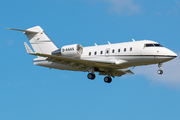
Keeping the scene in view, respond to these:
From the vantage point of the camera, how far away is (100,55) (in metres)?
26.2

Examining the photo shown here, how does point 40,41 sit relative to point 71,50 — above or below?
above

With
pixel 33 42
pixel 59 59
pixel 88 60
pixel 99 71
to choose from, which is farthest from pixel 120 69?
pixel 33 42

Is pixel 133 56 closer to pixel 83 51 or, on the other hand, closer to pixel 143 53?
pixel 143 53

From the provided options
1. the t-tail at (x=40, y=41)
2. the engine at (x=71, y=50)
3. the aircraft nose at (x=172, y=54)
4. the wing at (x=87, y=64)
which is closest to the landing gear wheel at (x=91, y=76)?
the wing at (x=87, y=64)

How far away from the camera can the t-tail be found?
29609 millimetres

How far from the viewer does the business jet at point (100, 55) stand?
24.4 meters

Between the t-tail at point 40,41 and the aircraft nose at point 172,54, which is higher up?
the t-tail at point 40,41

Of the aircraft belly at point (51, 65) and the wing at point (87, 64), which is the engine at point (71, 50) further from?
the aircraft belly at point (51, 65)

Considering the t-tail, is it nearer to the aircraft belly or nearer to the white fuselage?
the aircraft belly

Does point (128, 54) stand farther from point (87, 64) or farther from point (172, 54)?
point (87, 64)

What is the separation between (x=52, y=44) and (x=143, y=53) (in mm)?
9386

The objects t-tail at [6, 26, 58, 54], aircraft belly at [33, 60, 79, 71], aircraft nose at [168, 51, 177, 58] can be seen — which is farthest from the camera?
t-tail at [6, 26, 58, 54]

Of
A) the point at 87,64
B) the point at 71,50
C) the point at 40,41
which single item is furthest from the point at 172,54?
the point at 40,41

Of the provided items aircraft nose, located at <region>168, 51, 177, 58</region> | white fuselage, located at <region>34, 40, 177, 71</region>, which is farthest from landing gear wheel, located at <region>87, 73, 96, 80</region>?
aircraft nose, located at <region>168, 51, 177, 58</region>
